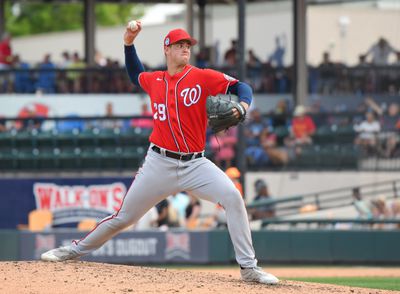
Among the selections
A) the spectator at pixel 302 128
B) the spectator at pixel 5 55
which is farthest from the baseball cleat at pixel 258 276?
the spectator at pixel 5 55

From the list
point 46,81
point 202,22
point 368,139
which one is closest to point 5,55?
point 46,81

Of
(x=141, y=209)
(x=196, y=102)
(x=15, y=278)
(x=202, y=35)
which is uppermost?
(x=202, y=35)

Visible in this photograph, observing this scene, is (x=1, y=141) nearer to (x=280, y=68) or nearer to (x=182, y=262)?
(x=182, y=262)

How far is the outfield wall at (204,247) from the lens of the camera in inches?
653

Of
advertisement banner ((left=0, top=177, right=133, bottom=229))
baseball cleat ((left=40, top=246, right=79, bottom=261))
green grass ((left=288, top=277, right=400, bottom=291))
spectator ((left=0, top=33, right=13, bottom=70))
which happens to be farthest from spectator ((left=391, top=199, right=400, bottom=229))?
baseball cleat ((left=40, top=246, right=79, bottom=261))

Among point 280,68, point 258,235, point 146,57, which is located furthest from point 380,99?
point 146,57

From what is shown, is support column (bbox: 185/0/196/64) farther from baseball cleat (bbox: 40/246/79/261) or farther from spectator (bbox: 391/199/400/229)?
baseball cleat (bbox: 40/246/79/261)

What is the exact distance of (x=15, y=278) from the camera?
320 inches

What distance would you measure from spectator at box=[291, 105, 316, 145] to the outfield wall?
90.3 inches

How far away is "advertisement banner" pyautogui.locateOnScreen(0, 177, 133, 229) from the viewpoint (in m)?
18.4

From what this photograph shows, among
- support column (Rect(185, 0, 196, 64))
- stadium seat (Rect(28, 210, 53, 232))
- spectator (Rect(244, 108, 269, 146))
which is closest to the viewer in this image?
stadium seat (Rect(28, 210, 53, 232))

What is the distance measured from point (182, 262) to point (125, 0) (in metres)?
12.4

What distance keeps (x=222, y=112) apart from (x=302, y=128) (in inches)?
431

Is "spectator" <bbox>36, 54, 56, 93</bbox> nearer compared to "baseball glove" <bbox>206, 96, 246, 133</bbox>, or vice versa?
"baseball glove" <bbox>206, 96, 246, 133</bbox>
